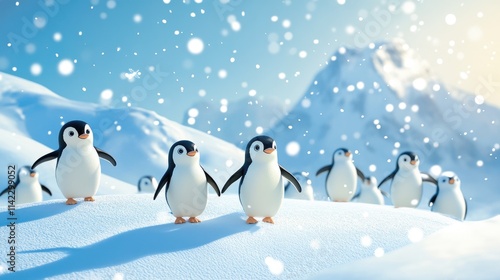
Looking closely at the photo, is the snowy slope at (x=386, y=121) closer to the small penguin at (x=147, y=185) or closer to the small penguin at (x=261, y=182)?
the small penguin at (x=147, y=185)

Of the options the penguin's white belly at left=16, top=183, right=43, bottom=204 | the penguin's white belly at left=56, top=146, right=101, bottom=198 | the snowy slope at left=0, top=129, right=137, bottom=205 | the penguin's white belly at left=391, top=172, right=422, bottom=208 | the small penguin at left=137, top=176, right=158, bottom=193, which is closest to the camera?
the penguin's white belly at left=56, top=146, right=101, bottom=198

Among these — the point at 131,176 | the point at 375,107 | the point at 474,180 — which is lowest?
the point at 131,176

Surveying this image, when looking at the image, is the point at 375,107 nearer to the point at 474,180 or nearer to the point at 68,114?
the point at 474,180

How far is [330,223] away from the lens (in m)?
5.19

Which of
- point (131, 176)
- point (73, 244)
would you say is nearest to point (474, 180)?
point (131, 176)

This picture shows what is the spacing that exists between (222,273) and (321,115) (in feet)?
128

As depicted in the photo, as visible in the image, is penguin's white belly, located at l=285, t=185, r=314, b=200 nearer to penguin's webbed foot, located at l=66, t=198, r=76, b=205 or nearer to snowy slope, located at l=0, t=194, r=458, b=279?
snowy slope, located at l=0, t=194, r=458, b=279

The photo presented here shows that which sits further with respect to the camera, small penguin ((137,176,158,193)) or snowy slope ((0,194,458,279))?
small penguin ((137,176,158,193))

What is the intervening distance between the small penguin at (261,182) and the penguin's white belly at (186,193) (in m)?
0.45

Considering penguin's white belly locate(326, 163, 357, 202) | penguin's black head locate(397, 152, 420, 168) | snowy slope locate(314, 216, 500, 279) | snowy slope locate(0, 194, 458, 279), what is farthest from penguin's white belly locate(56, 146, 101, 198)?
penguin's black head locate(397, 152, 420, 168)

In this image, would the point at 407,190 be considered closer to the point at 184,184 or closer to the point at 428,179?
the point at 428,179

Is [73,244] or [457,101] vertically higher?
[457,101]

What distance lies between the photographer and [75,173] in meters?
5.63

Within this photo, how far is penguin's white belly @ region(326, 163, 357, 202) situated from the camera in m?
8.59
